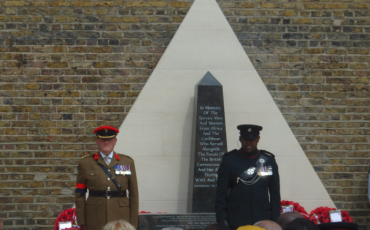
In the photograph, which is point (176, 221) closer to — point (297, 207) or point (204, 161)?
point (204, 161)

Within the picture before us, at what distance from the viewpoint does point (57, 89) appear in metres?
5.68

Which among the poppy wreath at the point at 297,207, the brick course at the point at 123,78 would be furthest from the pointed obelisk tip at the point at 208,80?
the poppy wreath at the point at 297,207

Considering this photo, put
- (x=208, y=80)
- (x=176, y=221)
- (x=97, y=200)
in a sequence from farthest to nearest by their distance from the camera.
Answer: (x=208, y=80), (x=176, y=221), (x=97, y=200)

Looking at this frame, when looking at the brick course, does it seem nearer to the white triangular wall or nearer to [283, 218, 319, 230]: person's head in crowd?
the white triangular wall

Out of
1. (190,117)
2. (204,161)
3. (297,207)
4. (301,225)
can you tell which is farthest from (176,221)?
(301,225)

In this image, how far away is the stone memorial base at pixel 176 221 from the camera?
5148 millimetres

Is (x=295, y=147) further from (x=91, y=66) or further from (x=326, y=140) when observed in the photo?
(x=91, y=66)

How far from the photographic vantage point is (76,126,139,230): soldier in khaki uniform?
4.20 metres

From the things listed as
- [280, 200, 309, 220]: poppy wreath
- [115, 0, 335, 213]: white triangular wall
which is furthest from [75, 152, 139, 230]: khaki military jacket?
[280, 200, 309, 220]: poppy wreath

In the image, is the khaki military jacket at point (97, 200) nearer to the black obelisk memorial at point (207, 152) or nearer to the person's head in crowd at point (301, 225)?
the black obelisk memorial at point (207, 152)

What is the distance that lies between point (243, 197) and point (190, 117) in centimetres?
198

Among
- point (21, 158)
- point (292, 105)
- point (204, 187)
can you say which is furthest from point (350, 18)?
point (21, 158)

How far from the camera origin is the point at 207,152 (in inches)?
208

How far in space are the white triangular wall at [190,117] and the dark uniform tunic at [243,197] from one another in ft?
5.90
